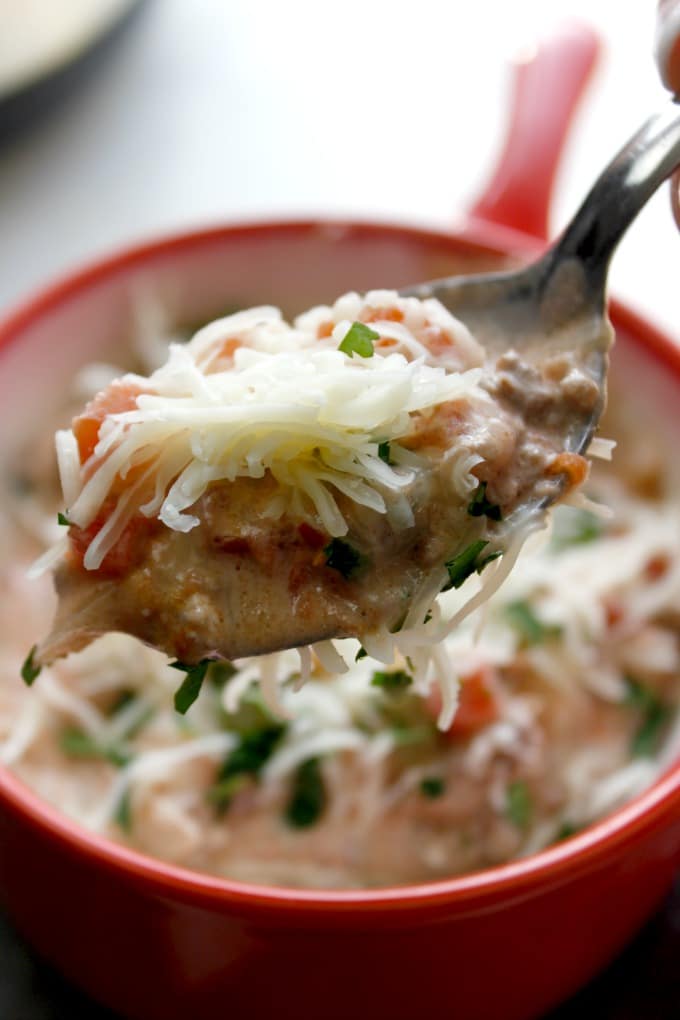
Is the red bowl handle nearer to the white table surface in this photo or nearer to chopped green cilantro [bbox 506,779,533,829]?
the white table surface

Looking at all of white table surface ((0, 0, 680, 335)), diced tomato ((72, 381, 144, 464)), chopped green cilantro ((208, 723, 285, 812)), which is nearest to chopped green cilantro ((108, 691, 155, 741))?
chopped green cilantro ((208, 723, 285, 812))

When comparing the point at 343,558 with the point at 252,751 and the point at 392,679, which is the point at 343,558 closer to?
the point at 392,679

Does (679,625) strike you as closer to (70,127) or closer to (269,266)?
(269,266)

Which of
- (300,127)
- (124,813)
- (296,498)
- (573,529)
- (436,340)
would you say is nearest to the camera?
(296,498)

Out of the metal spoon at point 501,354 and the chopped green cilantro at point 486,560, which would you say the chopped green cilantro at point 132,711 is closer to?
the metal spoon at point 501,354

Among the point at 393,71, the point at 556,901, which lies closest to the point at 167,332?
the point at 556,901

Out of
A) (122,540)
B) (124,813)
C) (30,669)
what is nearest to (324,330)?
(122,540)
